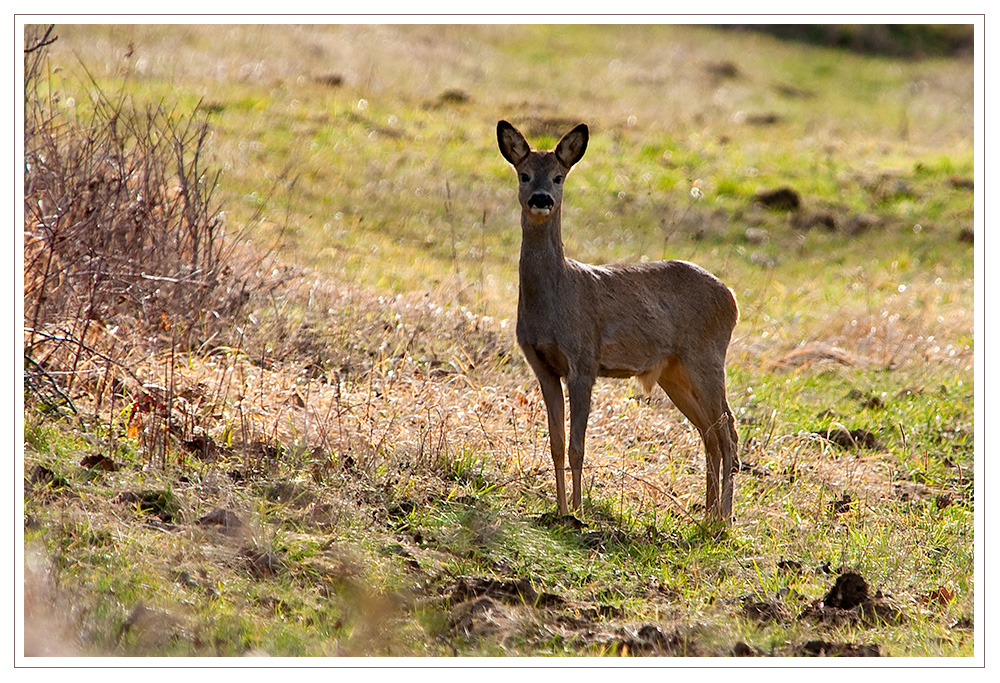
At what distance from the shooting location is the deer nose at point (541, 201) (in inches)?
249

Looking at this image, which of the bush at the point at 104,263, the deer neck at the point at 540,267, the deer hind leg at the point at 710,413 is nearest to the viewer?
the deer neck at the point at 540,267

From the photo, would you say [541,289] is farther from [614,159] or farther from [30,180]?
[614,159]

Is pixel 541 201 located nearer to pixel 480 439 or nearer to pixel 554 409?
pixel 554 409

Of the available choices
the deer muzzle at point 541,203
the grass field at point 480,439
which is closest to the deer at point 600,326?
the deer muzzle at point 541,203

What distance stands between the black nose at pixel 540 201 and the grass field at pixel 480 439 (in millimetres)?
1465

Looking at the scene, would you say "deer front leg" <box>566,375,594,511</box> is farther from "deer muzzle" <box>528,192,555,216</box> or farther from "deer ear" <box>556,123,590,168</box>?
"deer ear" <box>556,123,590,168</box>

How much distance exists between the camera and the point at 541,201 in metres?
6.34

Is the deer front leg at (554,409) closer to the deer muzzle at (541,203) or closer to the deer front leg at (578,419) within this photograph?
the deer front leg at (578,419)

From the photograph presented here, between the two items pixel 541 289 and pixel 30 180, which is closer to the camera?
pixel 541 289

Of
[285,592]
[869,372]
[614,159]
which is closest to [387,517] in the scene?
[285,592]

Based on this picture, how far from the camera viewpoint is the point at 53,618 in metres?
4.61

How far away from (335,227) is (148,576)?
8.25 m

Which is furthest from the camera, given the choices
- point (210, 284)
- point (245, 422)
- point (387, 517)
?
point (210, 284)

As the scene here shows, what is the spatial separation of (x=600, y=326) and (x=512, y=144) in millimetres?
1181
